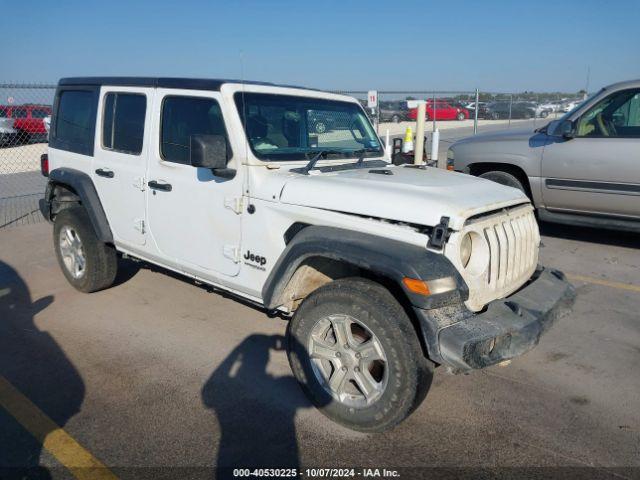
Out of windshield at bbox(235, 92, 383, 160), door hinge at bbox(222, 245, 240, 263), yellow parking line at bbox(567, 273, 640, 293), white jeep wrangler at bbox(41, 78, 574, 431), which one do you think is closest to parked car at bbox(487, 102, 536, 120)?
yellow parking line at bbox(567, 273, 640, 293)

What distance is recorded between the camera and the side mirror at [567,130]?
625 centimetres

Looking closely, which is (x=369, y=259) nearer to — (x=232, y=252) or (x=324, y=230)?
(x=324, y=230)

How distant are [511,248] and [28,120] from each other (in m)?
18.0

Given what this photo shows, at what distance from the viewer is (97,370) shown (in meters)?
3.72

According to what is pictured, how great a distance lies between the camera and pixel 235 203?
351 cm

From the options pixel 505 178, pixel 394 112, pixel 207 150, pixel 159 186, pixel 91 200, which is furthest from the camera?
pixel 394 112

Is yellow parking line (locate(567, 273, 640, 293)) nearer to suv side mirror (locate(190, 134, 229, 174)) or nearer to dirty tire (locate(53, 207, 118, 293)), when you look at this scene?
suv side mirror (locate(190, 134, 229, 174))

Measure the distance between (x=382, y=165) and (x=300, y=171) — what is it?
0.92m

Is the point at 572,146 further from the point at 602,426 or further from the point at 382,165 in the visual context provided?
the point at 602,426

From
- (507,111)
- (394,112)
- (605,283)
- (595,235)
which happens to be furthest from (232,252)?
(507,111)

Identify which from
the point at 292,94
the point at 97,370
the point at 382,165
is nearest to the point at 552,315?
the point at 382,165

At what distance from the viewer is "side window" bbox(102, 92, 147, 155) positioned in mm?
4273

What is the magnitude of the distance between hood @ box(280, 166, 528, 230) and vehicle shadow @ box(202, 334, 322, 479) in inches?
49.1

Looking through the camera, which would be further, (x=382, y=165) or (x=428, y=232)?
(x=382, y=165)
